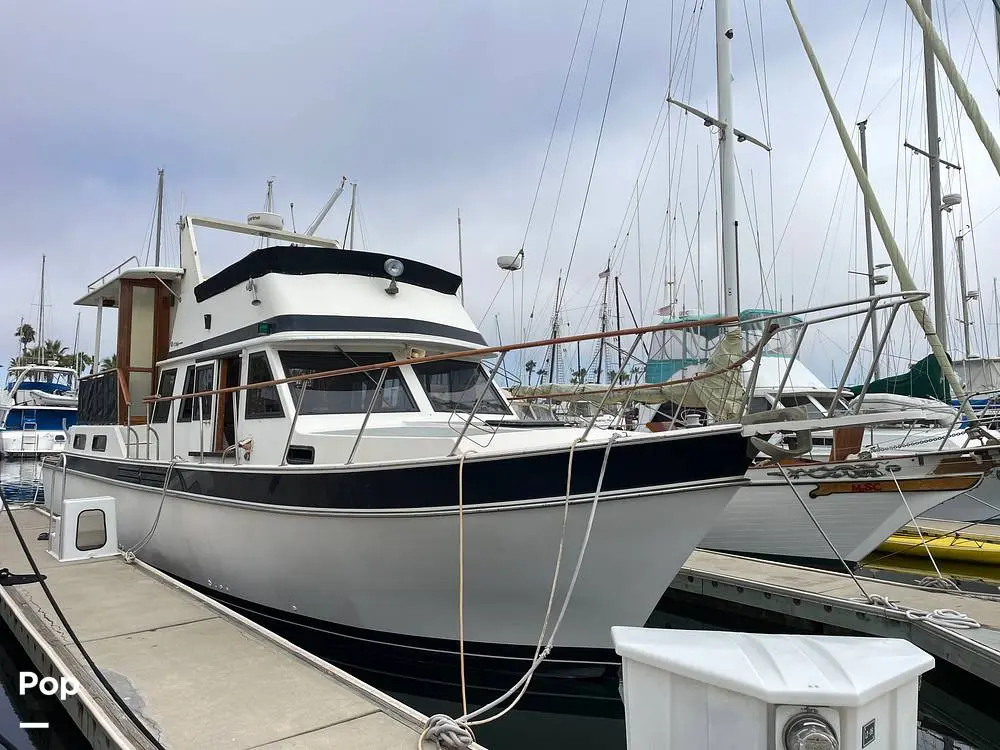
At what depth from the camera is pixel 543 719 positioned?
17.2 ft

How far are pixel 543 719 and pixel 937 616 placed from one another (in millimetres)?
3627

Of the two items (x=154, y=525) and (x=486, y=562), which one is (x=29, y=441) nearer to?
(x=154, y=525)

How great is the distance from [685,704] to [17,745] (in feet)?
16.4

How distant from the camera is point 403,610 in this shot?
5.44 m

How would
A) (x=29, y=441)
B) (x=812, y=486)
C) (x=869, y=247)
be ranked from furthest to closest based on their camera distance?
(x=29, y=441) < (x=869, y=247) < (x=812, y=486)

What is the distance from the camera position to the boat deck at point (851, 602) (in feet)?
18.6

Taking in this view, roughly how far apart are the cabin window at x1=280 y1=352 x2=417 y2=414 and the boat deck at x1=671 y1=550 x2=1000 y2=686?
4.13 metres

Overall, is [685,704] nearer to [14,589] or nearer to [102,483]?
[14,589]

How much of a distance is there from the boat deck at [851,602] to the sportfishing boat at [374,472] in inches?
103

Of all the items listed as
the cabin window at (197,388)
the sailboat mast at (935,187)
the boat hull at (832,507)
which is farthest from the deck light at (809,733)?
the sailboat mast at (935,187)

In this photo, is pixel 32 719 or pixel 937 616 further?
pixel 937 616

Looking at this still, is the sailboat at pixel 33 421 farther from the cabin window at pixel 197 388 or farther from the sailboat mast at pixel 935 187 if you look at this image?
the sailboat mast at pixel 935 187

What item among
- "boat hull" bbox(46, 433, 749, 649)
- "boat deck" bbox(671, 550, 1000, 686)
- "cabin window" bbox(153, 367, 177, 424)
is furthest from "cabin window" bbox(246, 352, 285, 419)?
"boat deck" bbox(671, 550, 1000, 686)

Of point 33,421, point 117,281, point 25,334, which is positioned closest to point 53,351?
point 25,334
